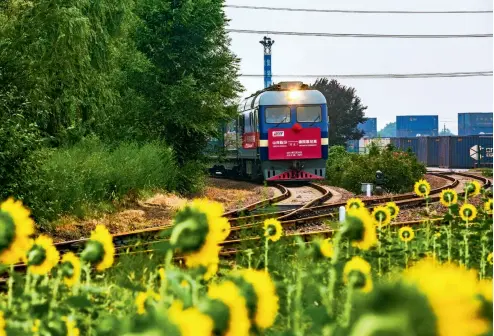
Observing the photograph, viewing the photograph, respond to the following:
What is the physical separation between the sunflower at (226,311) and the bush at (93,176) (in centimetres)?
1070

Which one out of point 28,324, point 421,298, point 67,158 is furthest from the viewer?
point 67,158

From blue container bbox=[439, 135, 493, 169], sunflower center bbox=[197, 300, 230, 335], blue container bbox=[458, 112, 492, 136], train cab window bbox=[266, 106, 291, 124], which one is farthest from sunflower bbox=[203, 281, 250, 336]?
blue container bbox=[458, 112, 492, 136]

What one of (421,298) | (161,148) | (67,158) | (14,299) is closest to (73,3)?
(161,148)

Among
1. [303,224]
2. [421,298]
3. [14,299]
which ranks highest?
[421,298]

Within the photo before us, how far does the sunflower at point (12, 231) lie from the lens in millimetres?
2209

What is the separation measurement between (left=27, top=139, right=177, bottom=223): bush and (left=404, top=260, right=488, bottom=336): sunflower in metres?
11.2

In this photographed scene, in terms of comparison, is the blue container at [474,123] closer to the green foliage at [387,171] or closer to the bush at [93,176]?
the green foliage at [387,171]

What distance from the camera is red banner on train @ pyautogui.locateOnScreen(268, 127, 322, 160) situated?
71.9ft

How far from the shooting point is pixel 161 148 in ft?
65.5

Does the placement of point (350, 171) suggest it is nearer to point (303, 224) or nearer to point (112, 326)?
point (303, 224)

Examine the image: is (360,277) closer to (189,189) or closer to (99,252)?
(99,252)

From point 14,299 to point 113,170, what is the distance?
1326cm

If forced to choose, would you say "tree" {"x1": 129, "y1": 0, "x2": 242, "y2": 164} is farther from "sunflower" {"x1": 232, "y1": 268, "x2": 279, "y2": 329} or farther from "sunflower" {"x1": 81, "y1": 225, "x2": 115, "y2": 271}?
"sunflower" {"x1": 232, "y1": 268, "x2": 279, "y2": 329}

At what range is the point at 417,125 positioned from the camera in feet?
299
